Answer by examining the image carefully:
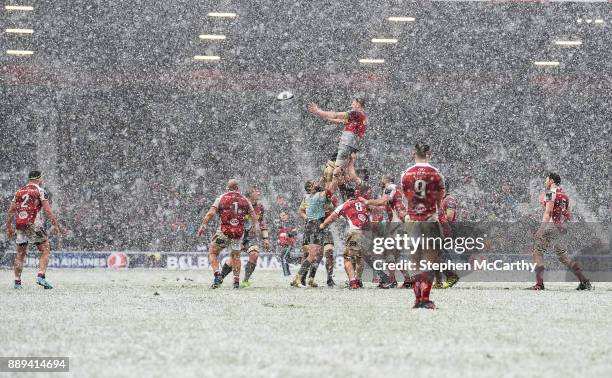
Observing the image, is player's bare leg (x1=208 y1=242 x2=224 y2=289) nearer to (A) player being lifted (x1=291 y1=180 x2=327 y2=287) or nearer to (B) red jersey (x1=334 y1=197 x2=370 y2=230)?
(A) player being lifted (x1=291 y1=180 x2=327 y2=287)

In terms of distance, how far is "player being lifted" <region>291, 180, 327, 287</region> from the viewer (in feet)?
57.4

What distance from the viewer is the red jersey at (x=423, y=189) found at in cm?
1080

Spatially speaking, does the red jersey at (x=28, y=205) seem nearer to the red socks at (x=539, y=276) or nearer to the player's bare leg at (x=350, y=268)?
the player's bare leg at (x=350, y=268)

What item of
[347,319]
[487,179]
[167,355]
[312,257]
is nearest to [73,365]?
[167,355]

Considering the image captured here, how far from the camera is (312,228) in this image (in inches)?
700

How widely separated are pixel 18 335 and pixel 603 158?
1428 inches

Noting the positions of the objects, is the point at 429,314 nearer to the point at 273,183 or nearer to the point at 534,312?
the point at 534,312

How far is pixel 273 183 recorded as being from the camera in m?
37.6

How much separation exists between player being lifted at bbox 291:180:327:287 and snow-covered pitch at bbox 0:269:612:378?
446 cm

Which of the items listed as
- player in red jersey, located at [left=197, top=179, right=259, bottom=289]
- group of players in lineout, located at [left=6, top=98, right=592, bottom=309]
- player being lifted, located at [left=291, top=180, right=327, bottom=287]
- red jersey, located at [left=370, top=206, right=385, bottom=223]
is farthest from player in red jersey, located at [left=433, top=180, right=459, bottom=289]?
player in red jersey, located at [left=197, top=179, right=259, bottom=289]

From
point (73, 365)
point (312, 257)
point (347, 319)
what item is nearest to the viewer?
point (73, 365)

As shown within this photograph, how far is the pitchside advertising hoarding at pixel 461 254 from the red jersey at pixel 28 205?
5.90m

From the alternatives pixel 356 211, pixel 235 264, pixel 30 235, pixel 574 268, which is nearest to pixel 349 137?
pixel 356 211

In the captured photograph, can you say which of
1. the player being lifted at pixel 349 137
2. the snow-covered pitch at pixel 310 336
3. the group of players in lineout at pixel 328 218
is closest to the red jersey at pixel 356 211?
the group of players in lineout at pixel 328 218
